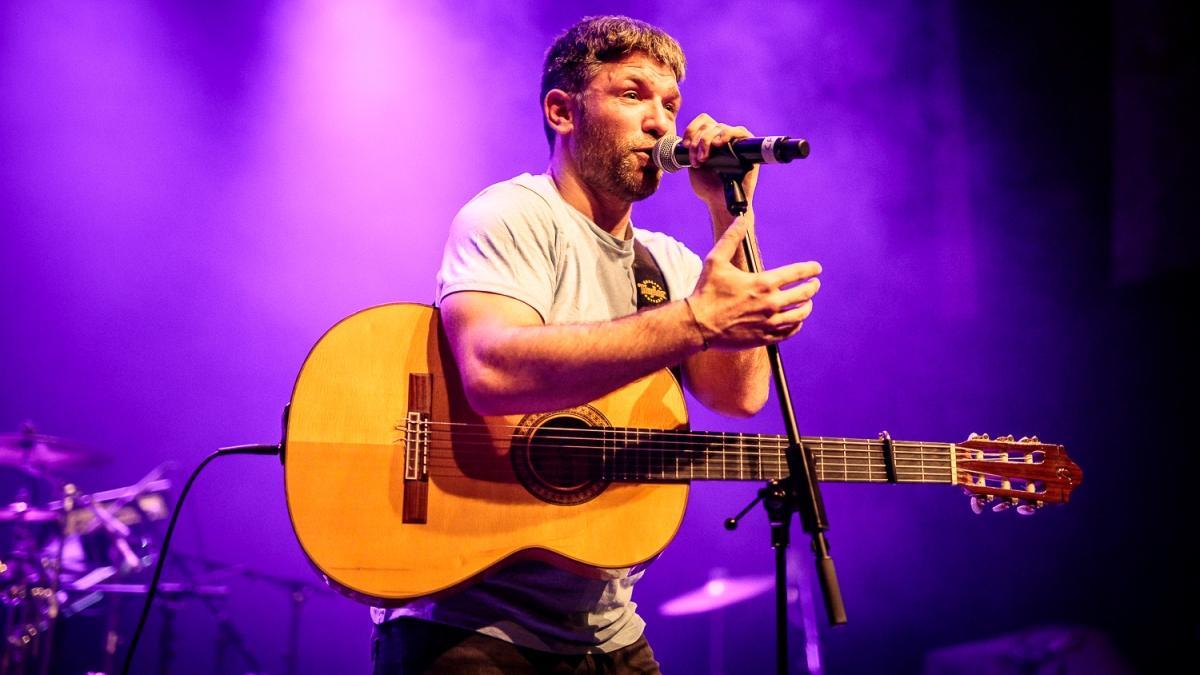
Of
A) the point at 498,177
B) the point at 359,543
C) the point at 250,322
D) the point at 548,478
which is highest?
the point at 498,177

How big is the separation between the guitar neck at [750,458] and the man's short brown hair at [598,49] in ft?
3.60

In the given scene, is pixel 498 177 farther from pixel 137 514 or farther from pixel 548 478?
pixel 548 478

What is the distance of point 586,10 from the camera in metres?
5.75

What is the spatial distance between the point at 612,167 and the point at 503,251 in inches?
20.5

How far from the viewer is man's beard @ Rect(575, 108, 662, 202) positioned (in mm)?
2707

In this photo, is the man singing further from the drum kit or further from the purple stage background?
the drum kit

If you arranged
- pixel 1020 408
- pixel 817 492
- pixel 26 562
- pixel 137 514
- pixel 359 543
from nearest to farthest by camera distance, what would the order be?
pixel 817 492 → pixel 359 543 → pixel 26 562 → pixel 137 514 → pixel 1020 408

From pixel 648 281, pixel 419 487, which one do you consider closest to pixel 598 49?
pixel 648 281

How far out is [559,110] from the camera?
2926 mm

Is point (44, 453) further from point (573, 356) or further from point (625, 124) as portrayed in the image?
point (573, 356)

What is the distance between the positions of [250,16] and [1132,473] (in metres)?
6.08

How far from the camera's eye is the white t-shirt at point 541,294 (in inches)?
89.6

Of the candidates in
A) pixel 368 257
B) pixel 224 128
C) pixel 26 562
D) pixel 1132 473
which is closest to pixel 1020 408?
pixel 1132 473

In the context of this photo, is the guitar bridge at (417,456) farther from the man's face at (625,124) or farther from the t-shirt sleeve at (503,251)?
the man's face at (625,124)
